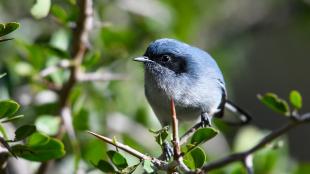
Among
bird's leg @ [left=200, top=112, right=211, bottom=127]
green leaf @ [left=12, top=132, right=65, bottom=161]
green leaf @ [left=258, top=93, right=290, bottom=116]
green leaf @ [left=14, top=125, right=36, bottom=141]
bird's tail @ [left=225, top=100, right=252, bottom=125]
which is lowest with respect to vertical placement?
bird's tail @ [left=225, top=100, right=252, bottom=125]

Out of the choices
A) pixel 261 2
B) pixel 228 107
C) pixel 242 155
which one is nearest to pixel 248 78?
pixel 261 2

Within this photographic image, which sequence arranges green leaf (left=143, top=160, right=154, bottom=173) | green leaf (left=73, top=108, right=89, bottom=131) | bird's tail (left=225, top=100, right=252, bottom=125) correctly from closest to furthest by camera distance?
green leaf (left=143, top=160, right=154, bottom=173) < green leaf (left=73, top=108, right=89, bottom=131) < bird's tail (left=225, top=100, right=252, bottom=125)

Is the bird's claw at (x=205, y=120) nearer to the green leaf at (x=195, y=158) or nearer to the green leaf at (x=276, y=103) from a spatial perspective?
the green leaf at (x=276, y=103)

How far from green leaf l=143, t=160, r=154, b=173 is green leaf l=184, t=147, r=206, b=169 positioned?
0.39 ft

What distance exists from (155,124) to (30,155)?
5.54ft

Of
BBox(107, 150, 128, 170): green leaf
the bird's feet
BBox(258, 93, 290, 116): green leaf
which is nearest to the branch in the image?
BBox(258, 93, 290, 116): green leaf

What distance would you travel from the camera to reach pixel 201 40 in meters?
5.23

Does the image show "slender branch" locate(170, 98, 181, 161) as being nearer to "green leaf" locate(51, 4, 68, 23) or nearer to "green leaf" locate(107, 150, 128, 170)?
"green leaf" locate(107, 150, 128, 170)

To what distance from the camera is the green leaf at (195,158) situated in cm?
207

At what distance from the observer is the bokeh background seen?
3.25 meters

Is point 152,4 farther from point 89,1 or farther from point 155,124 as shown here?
point 89,1

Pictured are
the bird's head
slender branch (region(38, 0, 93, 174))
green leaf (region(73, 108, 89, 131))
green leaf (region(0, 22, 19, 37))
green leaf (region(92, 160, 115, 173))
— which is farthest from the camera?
the bird's head

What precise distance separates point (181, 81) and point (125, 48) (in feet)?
1.94

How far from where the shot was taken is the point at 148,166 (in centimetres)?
205
